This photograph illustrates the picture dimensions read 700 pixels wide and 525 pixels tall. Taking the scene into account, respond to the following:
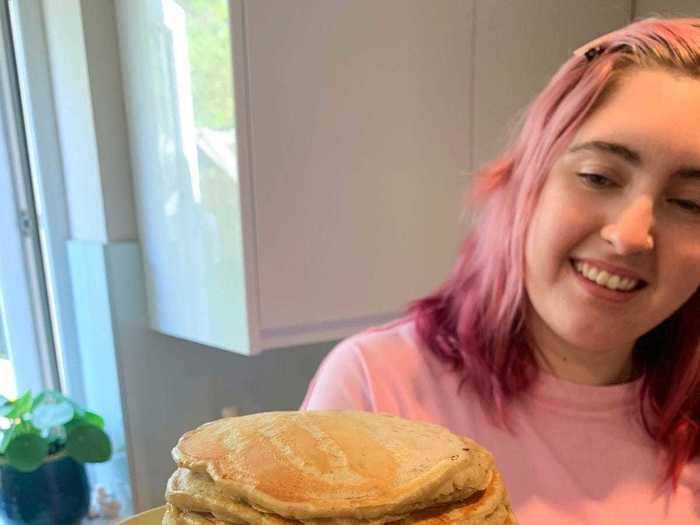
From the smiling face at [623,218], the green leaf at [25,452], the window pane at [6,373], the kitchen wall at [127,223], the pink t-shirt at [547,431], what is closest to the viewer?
the smiling face at [623,218]

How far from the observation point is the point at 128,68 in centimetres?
116

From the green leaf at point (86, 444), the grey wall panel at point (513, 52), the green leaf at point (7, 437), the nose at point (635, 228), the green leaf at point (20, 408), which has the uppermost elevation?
the grey wall panel at point (513, 52)

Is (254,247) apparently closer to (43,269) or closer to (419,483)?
(43,269)

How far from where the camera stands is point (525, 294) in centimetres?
78

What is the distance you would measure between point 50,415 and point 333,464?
88cm

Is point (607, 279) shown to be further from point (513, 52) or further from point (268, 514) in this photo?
point (513, 52)

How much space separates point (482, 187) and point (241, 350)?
502 mm

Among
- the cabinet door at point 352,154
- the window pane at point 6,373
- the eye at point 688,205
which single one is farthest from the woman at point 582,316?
the window pane at point 6,373

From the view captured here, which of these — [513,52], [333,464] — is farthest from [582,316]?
[513,52]

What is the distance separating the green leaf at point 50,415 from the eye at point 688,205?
97 centimetres

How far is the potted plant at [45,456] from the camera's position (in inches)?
39.6

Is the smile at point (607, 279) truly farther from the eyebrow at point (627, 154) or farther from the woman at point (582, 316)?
the eyebrow at point (627, 154)

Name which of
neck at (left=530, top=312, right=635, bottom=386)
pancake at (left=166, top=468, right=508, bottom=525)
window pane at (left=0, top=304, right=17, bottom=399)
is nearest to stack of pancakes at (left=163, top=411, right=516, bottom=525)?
pancake at (left=166, top=468, right=508, bottom=525)

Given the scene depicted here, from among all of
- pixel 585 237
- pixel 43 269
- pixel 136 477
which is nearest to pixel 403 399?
pixel 585 237
